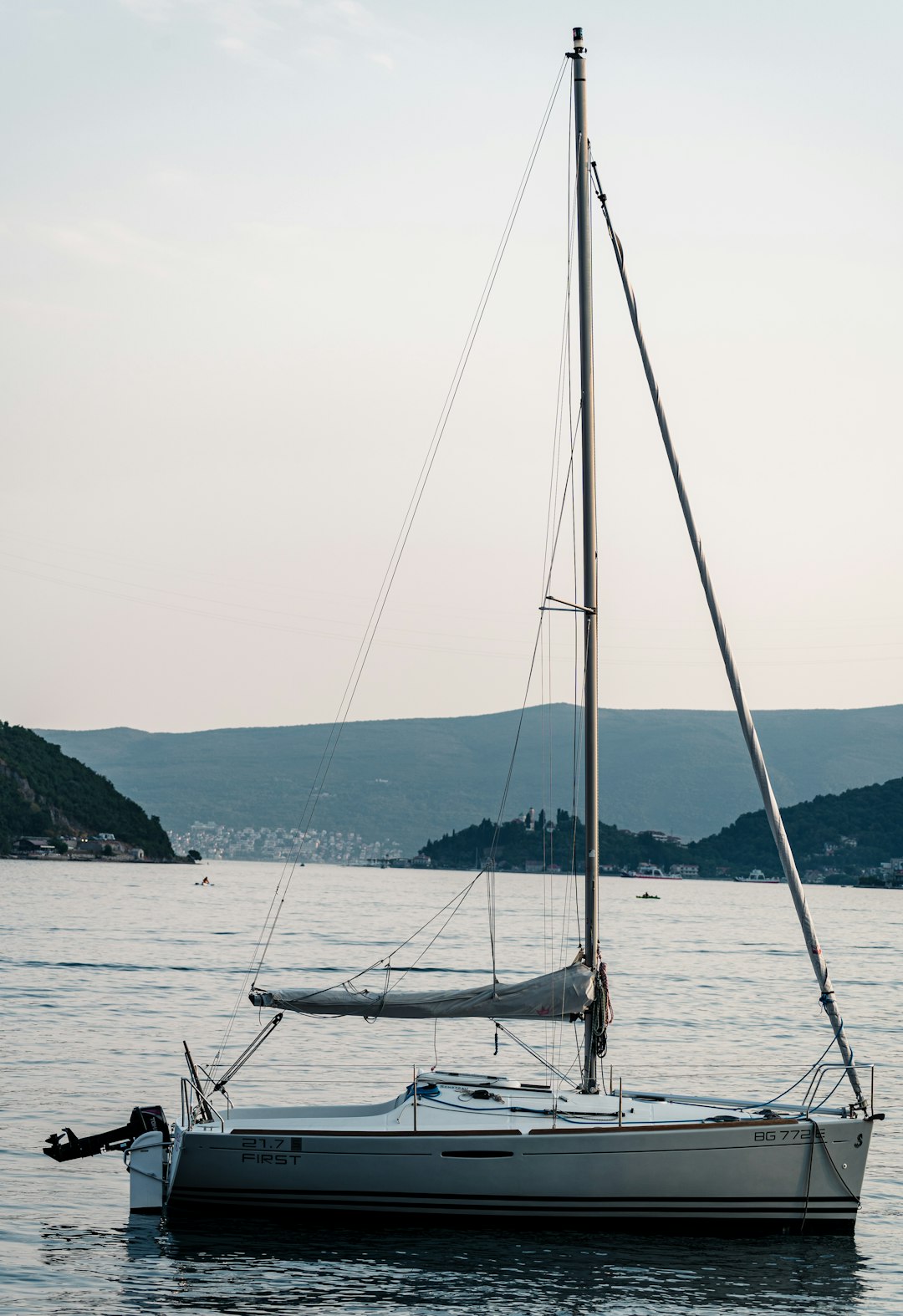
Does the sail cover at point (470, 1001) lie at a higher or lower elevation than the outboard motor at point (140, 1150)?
higher

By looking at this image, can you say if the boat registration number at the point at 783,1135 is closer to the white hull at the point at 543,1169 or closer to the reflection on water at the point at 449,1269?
the white hull at the point at 543,1169

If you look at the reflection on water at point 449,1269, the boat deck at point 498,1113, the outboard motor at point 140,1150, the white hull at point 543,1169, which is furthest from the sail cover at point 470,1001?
the reflection on water at point 449,1269

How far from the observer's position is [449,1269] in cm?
1669

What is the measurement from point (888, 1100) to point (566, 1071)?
22.7 feet

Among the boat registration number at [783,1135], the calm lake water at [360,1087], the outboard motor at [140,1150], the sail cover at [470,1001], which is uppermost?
the sail cover at [470,1001]

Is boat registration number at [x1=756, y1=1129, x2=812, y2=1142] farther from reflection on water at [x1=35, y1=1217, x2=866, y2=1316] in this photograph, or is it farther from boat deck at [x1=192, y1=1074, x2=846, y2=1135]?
reflection on water at [x1=35, y1=1217, x2=866, y2=1316]

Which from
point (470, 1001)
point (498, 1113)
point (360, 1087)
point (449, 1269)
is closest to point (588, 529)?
point (470, 1001)

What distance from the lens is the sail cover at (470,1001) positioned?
62.1 feet

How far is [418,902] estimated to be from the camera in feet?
486

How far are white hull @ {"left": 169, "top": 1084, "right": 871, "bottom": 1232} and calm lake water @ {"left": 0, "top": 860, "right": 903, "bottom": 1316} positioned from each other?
45cm

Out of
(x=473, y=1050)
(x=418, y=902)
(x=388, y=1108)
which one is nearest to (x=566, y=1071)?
(x=473, y=1050)

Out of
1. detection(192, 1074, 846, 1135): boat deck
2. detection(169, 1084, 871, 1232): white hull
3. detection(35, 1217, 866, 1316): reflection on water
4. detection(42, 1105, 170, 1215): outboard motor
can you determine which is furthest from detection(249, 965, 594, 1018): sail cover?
detection(35, 1217, 866, 1316): reflection on water

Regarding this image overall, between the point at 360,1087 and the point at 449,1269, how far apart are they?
44.5ft

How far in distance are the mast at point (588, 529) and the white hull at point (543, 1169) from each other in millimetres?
2177
